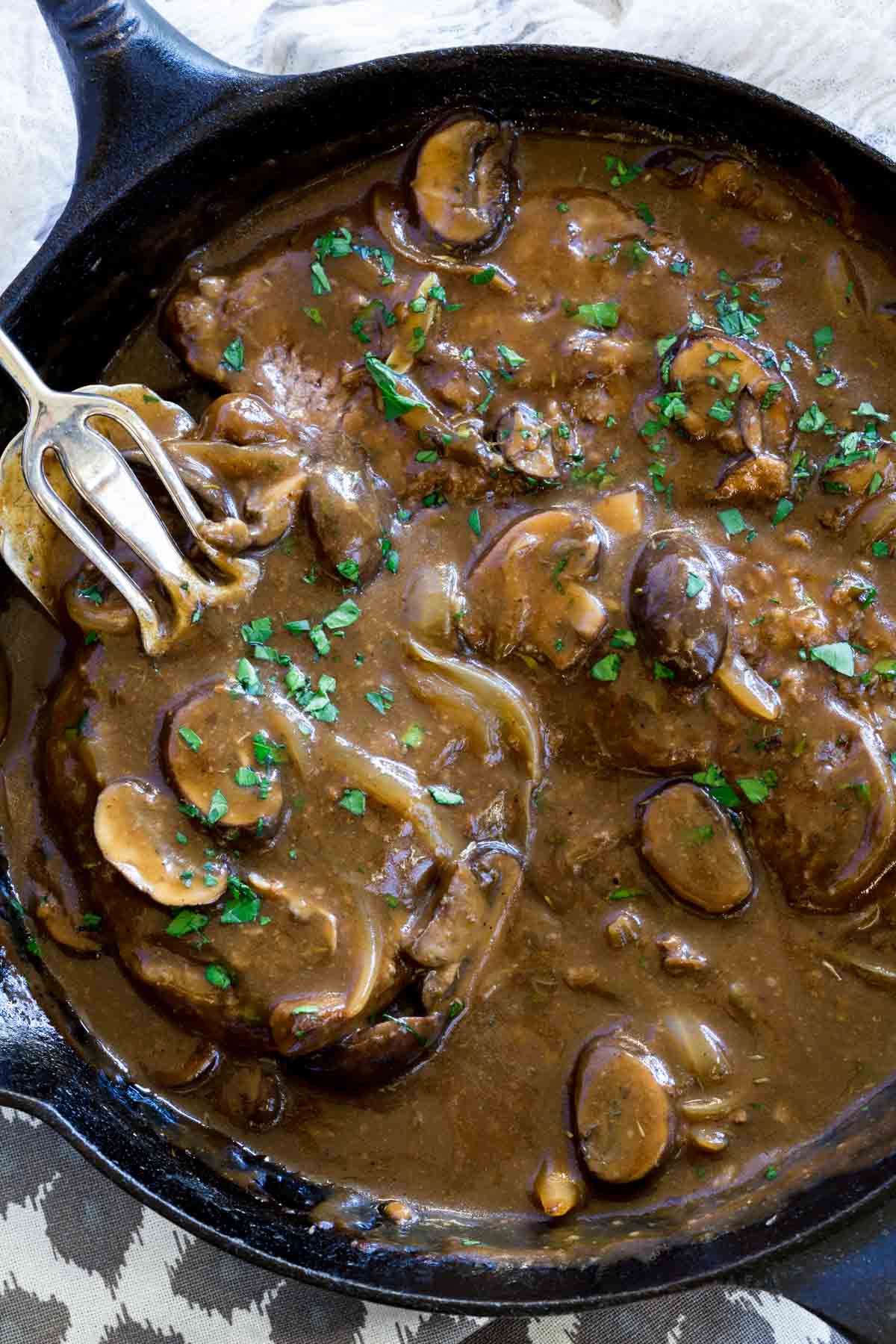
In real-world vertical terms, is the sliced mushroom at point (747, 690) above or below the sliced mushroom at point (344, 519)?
above

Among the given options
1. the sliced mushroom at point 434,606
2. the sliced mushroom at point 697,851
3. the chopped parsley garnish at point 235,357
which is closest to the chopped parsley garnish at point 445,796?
the sliced mushroom at point 434,606

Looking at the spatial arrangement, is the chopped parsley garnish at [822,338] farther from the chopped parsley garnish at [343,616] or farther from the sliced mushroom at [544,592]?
the chopped parsley garnish at [343,616]

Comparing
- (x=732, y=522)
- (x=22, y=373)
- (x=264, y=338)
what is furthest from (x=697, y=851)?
(x=22, y=373)

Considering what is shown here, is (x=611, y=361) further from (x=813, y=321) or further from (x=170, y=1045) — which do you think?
(x=170, y=1045)

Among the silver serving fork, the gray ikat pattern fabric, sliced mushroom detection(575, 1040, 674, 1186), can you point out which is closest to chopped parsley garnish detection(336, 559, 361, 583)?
the silver serving fork

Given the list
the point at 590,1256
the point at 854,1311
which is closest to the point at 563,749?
the point at 590,1256

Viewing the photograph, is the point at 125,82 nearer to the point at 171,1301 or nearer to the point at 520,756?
the point at 520,756
